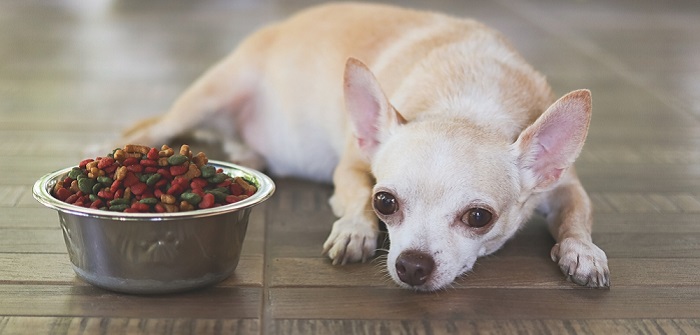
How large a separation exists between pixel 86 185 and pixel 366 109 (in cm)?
74

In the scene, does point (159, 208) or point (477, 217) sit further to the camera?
point (477, 217)

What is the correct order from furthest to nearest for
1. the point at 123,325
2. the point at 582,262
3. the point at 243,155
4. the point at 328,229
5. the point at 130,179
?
the point at 243,155 < the point at 328,229 < the point at 582,262 < the point at 130,179 < the point at 123,325

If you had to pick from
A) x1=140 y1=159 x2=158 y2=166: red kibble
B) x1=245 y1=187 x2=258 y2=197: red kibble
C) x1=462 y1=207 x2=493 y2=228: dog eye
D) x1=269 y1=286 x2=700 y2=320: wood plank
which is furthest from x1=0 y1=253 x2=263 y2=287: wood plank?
x1=462 y1=207 x2=493 y2=228: dog eye

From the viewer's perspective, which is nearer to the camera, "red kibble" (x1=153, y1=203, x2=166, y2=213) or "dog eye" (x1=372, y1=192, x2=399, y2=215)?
"red kibble" (x1=153, y1=203, x2=166, y2=213)

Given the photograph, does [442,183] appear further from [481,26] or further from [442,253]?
[481,26]

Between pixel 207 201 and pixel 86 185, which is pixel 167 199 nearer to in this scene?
pixel 207 201

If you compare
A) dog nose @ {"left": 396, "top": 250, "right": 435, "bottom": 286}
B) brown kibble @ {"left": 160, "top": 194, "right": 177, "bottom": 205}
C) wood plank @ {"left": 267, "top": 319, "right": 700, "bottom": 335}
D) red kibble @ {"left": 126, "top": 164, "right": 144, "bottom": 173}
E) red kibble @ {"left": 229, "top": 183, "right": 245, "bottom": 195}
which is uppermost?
red kibble @ {"left": 126, "top": 164, "right": 144, "bottom": 173}

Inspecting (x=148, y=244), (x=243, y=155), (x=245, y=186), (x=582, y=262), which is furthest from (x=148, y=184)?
(x=243, y=155)

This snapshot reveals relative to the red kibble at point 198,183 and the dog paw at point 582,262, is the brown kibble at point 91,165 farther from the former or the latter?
the dog paw at point 582,262

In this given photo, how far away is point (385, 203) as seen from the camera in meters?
2.14

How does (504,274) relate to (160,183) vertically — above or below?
below

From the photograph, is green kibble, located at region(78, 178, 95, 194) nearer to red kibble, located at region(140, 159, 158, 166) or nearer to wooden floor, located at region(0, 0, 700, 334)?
red kibble, located at region(140, 159, 158, 166)

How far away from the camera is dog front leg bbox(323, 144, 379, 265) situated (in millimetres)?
2299

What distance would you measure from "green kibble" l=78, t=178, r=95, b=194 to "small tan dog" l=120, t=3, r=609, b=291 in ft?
2.06
